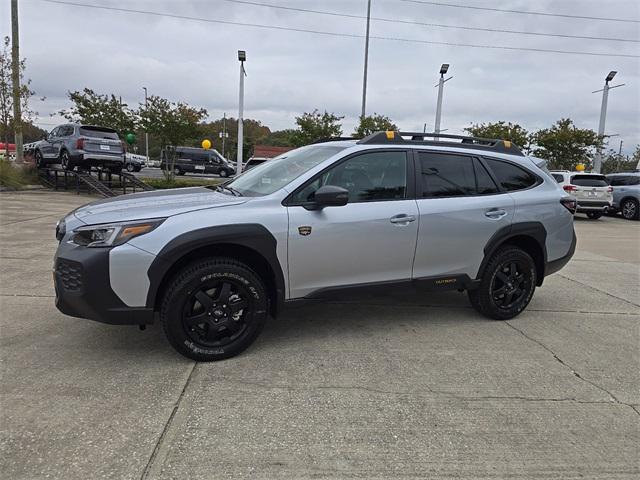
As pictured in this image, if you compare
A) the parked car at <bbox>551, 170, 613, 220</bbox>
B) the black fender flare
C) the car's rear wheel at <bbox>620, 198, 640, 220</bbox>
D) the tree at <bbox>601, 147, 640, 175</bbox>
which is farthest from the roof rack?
the tree at <bbox>601, 147, 640, 175</bbox>

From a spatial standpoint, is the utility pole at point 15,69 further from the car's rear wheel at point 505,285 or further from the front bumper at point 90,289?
the car's rear wheel at point 505,285

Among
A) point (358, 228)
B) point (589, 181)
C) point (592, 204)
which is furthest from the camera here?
point (589, 181)

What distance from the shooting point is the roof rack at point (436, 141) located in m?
4.34

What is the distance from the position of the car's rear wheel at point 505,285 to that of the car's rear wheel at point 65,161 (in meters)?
16.1

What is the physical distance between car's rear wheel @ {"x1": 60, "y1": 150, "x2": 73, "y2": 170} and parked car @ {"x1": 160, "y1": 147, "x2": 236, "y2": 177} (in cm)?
1851

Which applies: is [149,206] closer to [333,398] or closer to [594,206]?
[333,398]

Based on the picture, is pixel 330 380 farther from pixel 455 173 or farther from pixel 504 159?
pixel 504 159

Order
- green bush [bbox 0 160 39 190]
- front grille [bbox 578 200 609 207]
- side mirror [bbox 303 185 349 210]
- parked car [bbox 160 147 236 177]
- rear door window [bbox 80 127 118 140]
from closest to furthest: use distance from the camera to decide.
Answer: side mirror [bbox 303 185 349 210] → rear door window [bbox 80 127 118 140] → front grille [bbox 578 200 609 207] → green bush [bbox 0 160 39 190] → parked car [bbox 160 147 236 177]

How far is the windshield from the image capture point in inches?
159

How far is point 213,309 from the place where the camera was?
3574mm

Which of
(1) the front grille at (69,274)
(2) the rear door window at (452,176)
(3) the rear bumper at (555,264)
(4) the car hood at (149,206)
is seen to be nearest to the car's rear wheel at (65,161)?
(4) the car hood at (149,206)

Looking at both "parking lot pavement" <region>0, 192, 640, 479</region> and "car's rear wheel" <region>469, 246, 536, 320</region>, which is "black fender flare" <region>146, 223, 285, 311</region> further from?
"car's rear wheel" <region>469, 246, 536, 320</region>

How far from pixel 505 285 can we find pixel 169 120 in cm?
1878

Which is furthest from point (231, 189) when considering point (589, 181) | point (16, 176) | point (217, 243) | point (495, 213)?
point (16, 176)
